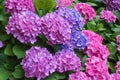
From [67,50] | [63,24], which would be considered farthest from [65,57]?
[63,24]

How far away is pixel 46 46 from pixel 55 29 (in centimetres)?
18

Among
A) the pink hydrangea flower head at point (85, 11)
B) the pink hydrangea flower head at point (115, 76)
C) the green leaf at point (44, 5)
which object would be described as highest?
the green leaf at point (44, 5)

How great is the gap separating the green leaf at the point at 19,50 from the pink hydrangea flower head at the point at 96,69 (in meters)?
0.45

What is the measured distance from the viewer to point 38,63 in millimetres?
2205

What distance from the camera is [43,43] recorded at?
245 centimetres

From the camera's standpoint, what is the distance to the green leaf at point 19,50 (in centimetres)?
234

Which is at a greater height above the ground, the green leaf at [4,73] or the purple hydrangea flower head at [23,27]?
the purple hydrangea flower head at [23,27]

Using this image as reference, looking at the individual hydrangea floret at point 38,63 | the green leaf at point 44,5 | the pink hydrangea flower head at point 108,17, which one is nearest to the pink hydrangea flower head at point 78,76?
the individual hydrangea floret at point 38,63

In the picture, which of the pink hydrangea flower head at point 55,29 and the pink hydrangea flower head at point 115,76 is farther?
the pink hydrangea flower head at point 115,76

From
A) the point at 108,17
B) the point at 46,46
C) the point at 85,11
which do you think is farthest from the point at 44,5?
the point at 108,17

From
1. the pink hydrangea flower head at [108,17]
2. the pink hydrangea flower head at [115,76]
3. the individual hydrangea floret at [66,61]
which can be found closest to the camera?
the individual hydrangea floret at [66,61]

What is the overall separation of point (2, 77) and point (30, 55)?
0.26 meters

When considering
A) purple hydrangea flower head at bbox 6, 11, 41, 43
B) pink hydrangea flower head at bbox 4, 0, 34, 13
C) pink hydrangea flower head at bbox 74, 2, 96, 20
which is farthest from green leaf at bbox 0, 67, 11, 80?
pink hydrangea flower head at bbox 74, 2, 96, 20

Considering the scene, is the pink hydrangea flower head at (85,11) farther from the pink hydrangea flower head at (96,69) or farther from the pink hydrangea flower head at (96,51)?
the pink hydrangea flower head at (96,69)
